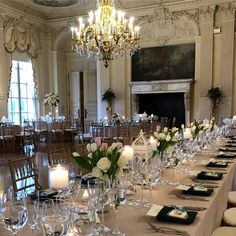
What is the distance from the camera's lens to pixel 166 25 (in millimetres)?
12102

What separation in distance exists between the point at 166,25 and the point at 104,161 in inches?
443

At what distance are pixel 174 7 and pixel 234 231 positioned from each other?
1091 cm

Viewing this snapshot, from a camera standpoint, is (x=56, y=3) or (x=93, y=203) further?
(x=56, y=3)

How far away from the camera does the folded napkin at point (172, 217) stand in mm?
1669

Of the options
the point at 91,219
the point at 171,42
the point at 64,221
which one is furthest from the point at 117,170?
the point at 171,42

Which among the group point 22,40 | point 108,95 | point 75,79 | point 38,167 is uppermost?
point 22,40

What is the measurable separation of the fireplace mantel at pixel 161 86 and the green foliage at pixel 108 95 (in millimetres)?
870

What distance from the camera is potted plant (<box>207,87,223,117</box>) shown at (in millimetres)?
11000

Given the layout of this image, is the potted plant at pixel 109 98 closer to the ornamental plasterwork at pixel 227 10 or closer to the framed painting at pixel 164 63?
the framed painting at pixel 164 63

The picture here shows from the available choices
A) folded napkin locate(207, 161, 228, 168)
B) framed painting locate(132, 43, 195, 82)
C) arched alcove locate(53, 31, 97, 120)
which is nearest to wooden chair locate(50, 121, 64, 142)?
arched alcove locate(53, 31, 97, 120)

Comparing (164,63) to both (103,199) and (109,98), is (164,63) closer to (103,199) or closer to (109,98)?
(109,98)

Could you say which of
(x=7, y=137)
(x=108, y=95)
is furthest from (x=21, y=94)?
(x=7, y=137)

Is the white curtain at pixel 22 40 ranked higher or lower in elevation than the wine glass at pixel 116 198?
higher

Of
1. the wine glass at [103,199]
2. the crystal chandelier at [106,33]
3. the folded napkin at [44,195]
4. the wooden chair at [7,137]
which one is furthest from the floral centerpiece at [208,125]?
the wooden chair at [7,137]
